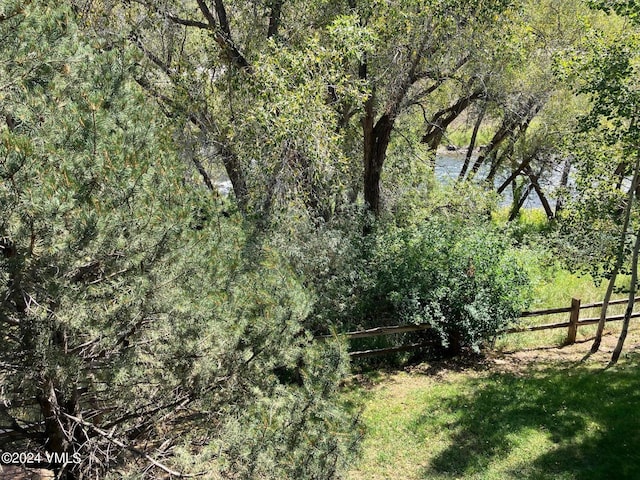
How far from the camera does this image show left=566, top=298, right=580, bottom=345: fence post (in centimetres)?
952

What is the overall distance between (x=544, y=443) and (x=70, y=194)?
6.10 m

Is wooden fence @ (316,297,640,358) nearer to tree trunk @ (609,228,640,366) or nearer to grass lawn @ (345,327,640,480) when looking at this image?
grass lawn @ (345,327,640,480)

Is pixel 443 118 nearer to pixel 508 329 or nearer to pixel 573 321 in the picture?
pixel 573 321

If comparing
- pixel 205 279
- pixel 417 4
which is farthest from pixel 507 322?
pixel 205 279

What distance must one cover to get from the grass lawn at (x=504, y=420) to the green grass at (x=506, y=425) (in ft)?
0.04

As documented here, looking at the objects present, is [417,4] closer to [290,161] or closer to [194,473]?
[290,161]

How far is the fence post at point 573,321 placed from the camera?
9.52 metres

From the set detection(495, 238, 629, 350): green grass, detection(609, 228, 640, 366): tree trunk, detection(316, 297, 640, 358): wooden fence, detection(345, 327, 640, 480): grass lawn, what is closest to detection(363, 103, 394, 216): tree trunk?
detection(316, 297, 640, 358): wooden fence

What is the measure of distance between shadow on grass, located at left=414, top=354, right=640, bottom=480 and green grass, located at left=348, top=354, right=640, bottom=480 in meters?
0.01

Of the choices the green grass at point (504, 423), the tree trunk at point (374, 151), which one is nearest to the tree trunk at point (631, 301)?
the green grass at point (504, 423)

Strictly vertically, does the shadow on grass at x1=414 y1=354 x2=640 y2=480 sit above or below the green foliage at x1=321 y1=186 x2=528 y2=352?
below

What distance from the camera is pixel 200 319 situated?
3910mm

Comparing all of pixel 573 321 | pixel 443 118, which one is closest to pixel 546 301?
pixel 573 321

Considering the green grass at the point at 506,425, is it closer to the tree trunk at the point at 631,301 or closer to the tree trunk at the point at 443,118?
the tree trunk at the point at 631,301
